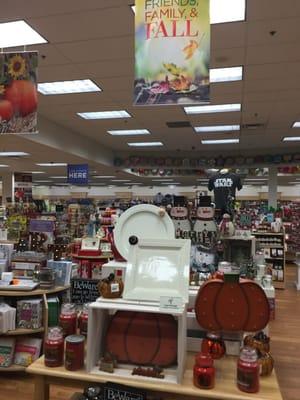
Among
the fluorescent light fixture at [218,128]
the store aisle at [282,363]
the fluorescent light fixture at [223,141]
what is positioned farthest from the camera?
the fluorescent light fixture at [223,141]

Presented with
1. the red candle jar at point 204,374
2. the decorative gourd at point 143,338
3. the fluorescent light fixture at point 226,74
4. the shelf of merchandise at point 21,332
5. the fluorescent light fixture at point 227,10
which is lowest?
the shelf of merchandise at point 21,332

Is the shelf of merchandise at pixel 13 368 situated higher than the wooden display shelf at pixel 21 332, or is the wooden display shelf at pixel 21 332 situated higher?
the wooden display shelf at pixel 21 332

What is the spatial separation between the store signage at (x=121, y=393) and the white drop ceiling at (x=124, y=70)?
9.79 feet

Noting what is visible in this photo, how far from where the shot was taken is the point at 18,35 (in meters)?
3.86

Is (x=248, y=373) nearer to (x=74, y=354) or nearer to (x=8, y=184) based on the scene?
(x=74, y=354)

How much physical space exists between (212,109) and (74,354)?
5.86 metres

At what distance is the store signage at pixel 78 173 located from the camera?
11.0 metres

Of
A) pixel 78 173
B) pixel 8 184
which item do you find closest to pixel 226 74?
pixel 78 173

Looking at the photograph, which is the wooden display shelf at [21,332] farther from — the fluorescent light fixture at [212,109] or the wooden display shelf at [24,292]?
the fluorescent light fixture at [212,109]

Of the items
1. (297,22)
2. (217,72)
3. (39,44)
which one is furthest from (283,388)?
(39,44)

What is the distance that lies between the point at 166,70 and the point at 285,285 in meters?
7.35

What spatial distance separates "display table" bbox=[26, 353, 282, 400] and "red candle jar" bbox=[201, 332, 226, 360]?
36 millimetres

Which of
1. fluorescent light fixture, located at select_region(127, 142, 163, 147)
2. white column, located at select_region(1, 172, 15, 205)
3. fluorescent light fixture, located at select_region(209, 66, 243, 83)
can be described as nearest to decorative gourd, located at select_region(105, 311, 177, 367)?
fluorescent light fixture, located at select_region(209, 66, 243, 83)

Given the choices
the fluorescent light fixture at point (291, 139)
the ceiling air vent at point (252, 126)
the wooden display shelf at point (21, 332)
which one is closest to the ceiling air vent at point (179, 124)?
the ceiling air vent at point (252, 126)
